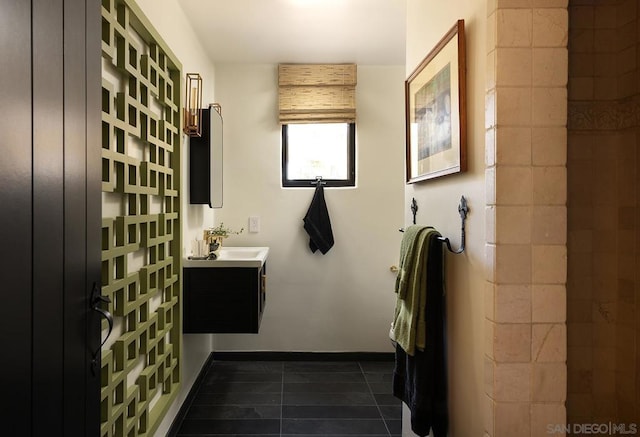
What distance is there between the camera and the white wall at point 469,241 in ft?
3.30

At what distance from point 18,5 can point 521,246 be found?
1239 mm

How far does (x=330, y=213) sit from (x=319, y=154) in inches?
21.2

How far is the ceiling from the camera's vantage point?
212 cm

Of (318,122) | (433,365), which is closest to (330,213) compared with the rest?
(318,122)

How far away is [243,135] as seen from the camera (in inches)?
117

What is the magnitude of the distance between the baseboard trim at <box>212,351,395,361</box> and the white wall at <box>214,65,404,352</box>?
0.15 feet

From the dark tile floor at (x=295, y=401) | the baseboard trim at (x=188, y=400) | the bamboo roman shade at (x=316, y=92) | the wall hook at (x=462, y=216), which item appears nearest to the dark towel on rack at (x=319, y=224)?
the bamboo roman shade at (x=316, y=92)

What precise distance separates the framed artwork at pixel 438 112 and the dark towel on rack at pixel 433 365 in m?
0.30

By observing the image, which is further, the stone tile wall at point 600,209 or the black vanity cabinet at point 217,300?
the black vanity cabinet at point 217,300

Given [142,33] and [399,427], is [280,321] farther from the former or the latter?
[142,33]

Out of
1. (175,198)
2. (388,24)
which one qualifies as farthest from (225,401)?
(388,24)

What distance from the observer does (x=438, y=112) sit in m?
1.28

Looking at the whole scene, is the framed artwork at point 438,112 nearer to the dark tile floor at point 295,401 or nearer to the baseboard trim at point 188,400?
the dark tile floor at point 295,401

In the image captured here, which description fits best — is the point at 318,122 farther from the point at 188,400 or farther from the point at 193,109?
the point at 188,400
